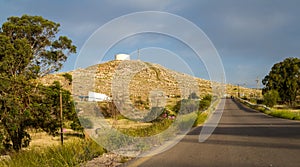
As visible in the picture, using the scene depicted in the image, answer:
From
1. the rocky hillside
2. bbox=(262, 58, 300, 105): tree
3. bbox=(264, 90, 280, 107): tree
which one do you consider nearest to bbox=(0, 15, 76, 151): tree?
the rocky hillside

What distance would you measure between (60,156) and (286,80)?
6210 cm

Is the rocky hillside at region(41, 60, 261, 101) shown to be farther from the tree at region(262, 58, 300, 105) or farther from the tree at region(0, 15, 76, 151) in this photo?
the tree at region(262, 58, 300, 105)

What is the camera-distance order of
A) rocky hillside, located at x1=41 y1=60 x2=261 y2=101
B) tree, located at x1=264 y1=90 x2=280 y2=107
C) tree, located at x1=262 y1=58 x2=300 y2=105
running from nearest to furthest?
rocky hillside, located at x1=41 y1=60 x2=261 y2=101, tree, located at x1=264 y1=90 x2=280 y2=107, tree, located at x1=262 y1=58 x2=300 y2=105

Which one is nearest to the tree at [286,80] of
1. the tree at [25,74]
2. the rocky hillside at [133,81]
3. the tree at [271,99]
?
the tree at [271,99]

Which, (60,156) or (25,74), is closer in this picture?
(60,156)

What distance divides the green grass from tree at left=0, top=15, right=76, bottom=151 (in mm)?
1986

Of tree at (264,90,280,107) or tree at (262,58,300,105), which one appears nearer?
tree at (264,90,280,107)

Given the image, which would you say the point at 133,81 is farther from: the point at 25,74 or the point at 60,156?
the point at 25,74

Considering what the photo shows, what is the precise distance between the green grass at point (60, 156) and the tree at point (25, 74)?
1986 mm

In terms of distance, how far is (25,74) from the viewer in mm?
16469

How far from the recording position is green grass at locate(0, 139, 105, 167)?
5.77m

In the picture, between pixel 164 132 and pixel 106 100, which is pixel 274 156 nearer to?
pixel 164 132

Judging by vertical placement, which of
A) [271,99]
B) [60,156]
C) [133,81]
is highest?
[133,81]

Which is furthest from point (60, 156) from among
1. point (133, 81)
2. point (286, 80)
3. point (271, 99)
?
point (286, 80)
